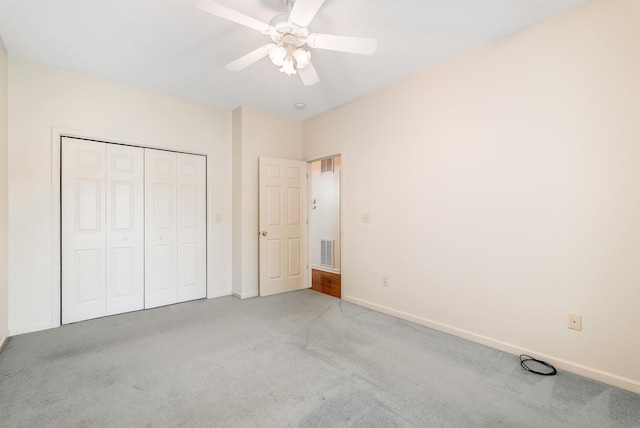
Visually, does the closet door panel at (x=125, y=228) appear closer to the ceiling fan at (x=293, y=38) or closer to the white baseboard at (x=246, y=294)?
the white baseboard at (x=246, y=294)

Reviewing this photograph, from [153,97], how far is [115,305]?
254 centimetres

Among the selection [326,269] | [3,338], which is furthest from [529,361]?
[3,338]

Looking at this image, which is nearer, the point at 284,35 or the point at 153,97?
A: the point at 284,35

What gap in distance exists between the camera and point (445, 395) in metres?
1.85

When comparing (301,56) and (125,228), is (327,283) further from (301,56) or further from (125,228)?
(301,56)

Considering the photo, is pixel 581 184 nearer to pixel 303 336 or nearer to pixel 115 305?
pixel 303 336

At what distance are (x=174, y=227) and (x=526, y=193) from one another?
3.87 metres

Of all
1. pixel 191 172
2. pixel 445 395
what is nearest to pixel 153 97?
pixel 191 172

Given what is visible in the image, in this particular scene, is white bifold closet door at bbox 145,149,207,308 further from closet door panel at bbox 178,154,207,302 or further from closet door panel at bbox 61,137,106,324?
closet door panel at bbox 61,137,106,324

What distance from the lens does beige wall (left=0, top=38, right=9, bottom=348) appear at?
256cm

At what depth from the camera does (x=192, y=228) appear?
3.93m

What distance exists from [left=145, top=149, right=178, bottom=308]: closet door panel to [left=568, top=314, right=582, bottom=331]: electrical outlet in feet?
13.5

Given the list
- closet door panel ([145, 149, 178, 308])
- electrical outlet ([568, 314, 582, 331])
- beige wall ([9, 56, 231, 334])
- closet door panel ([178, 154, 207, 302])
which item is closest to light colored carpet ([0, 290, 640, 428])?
electrical outlet ([568, 314, 582, 331])

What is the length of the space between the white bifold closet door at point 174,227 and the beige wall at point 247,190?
1.48 ft
